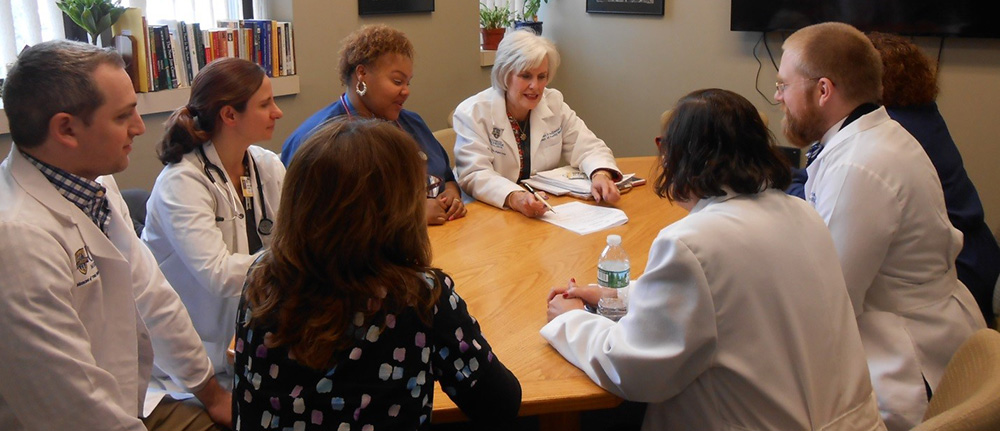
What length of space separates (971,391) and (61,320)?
161cm

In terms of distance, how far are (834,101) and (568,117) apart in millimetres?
1409

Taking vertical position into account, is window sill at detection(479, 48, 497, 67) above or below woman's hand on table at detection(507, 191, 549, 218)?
above

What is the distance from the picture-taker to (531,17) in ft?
17.4

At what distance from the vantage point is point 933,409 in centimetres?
158

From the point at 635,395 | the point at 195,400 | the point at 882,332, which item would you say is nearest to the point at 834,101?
the point at 882,332

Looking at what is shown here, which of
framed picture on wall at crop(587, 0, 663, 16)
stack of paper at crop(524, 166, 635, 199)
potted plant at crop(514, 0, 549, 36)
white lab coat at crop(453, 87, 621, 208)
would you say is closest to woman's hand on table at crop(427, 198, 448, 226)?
white lab coat at crop(453, 87, 621, 208)

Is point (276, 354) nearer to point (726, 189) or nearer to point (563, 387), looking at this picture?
point (563, 387)

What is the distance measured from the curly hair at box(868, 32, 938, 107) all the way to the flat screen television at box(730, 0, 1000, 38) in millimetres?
1768

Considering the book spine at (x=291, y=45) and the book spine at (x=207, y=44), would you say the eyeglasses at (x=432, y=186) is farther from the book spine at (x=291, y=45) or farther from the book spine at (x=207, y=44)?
the book spine at (x=291, y=45)

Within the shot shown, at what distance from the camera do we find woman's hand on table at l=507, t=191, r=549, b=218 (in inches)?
105

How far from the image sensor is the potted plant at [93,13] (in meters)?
2.97

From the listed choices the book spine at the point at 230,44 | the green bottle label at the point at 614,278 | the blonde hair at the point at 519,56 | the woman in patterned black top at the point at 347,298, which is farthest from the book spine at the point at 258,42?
the woman in patterned black top at the point at 347,298

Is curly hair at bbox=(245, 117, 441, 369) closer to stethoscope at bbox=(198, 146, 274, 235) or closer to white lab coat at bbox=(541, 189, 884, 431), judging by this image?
white lab coat at bbox=(541, 189, 884, 431)

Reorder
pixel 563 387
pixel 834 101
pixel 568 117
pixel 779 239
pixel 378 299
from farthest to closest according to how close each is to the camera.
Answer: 1. pixel 568 117
2. pixel 834 101
3. pixel 563 387
4. pixel 779 239
5. pixel 378 299
